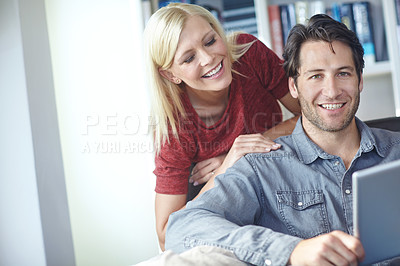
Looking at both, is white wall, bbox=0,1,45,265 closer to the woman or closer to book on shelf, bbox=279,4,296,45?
the woman

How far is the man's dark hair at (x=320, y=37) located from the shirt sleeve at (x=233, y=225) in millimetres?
347

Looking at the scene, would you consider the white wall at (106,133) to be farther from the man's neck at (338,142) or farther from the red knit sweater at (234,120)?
the man's neck at (338,142)

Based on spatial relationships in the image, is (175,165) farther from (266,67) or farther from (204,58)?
(266,67)

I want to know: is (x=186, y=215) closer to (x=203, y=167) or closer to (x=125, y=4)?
(x=203, y=167)

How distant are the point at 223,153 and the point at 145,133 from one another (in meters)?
0.43

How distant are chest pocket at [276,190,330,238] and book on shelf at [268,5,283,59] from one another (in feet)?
4.37

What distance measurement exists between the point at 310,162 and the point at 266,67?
52 cm

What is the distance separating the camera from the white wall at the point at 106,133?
1.87 m

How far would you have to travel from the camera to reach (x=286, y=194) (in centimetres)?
126

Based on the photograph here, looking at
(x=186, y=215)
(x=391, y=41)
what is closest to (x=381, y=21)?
(x=391, y=41)

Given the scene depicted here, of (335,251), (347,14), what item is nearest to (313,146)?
(335,251)

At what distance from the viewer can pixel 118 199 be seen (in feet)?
6.38
